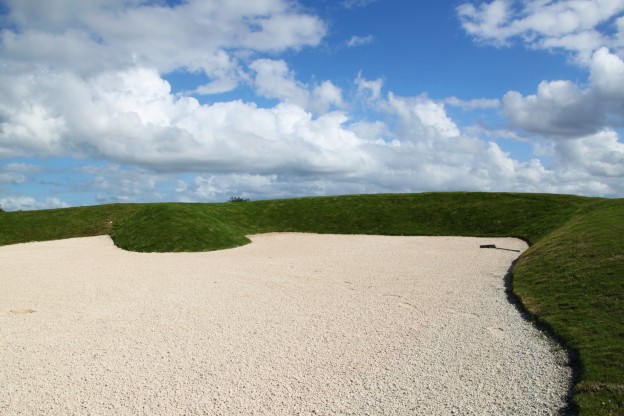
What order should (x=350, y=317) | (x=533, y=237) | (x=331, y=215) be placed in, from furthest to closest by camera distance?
1. (x=331, y=215)
2. (x=533, y=237)
3. (x=350, y=317)

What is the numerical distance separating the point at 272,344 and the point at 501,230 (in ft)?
104

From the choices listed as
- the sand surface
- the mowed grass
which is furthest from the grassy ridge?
the sand surface

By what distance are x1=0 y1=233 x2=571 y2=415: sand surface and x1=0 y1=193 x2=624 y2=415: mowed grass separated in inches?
36.5

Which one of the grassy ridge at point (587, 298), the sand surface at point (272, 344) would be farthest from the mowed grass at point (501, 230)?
the sand surface at point (272, 344)

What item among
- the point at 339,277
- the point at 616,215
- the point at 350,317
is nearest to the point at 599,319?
the point at 350,317

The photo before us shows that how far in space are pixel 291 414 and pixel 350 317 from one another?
6.11 metres

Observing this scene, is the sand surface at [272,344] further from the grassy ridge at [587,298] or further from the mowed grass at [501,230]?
the mowed grass at [501,230]

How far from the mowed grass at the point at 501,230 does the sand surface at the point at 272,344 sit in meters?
0.93

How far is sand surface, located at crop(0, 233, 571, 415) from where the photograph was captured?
922 centimetres

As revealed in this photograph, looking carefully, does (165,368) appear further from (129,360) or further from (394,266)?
(394,266)

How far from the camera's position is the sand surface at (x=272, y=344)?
30.2 ft

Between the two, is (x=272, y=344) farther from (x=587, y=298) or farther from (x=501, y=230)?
(x=501, y=230)

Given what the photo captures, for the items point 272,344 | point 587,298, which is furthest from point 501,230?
point 272,344

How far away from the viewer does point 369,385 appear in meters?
9.77
